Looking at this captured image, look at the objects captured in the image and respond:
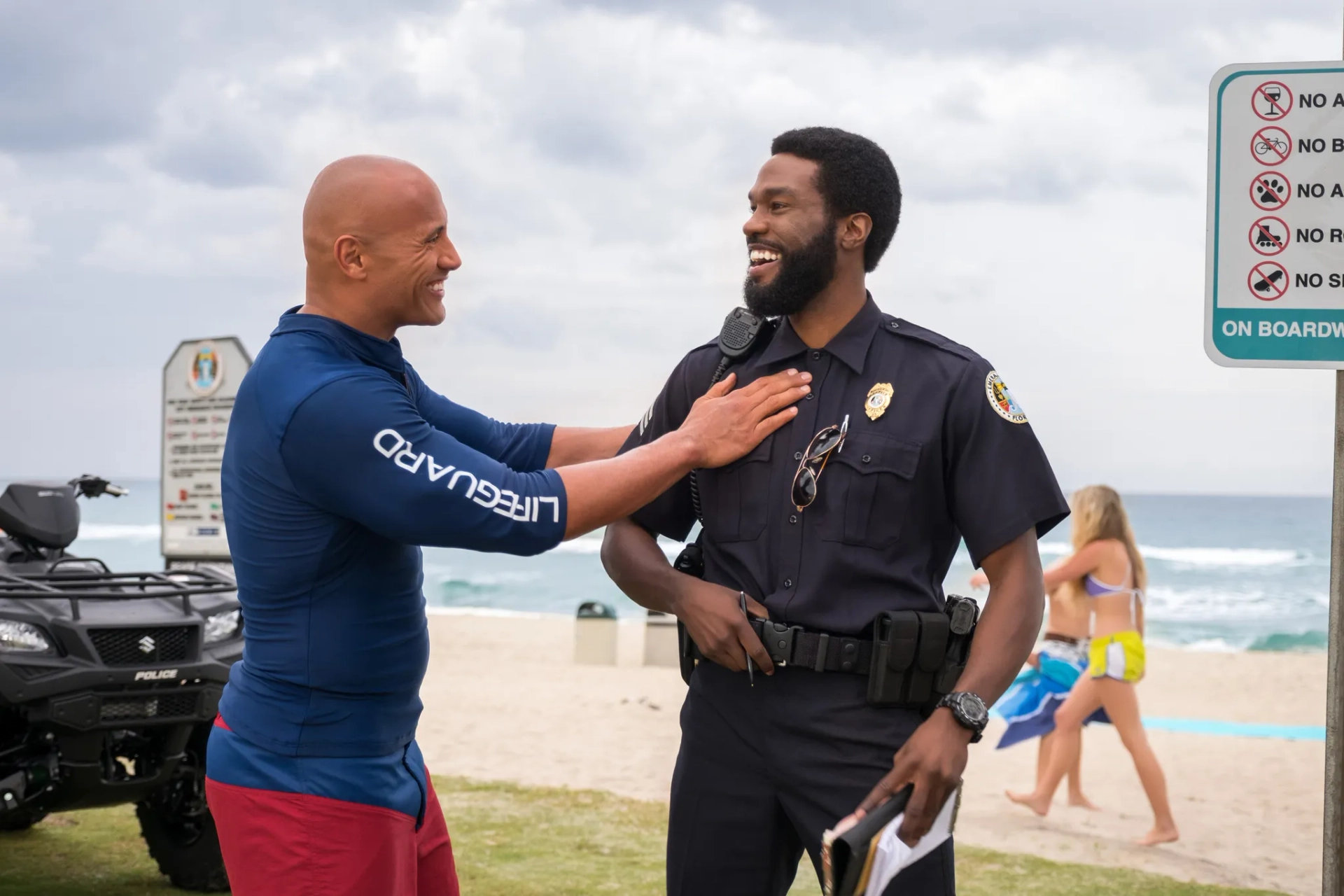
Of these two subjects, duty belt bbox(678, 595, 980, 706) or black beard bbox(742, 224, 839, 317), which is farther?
black beard bbox(742, 224, 839, 317)

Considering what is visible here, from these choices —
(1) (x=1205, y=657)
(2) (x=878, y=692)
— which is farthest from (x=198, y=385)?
(1) (x=1205, y=657)

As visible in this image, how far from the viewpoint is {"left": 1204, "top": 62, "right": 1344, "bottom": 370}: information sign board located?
3.33 m

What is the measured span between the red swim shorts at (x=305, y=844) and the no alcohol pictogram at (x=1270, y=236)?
249cm

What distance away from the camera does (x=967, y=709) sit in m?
2.54

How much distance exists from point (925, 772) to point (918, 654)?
0.23 m

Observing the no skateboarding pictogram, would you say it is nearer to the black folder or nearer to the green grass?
the black folder

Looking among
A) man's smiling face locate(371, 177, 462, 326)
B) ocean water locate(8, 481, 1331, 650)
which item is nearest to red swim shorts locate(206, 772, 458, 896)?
A: man's smiling face locate(371, 177, 462, 326)

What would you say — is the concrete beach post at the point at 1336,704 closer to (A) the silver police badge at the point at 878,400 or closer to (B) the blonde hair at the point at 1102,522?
(A) the silver police badge at the point at 878,400

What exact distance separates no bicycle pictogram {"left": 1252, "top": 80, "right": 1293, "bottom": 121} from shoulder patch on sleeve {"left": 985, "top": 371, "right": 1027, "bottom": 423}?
1.25 metres

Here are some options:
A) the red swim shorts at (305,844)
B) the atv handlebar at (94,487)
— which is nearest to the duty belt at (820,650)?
the red swim shorts at (305,844)

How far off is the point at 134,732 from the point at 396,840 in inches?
107

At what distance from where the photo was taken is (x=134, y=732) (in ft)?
16.4

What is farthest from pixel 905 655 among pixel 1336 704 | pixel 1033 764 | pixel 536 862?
pixel 1033 764

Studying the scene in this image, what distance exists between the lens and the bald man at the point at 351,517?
2.50m
